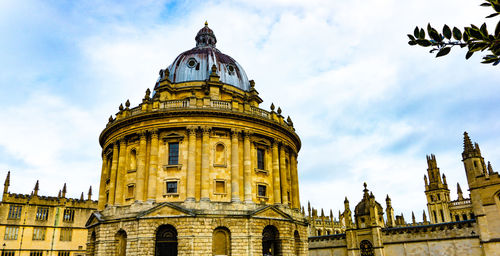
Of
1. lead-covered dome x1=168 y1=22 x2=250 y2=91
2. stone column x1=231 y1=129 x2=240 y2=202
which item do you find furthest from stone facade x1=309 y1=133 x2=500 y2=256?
lead-covered dome x1=168 y1=22 x2=250 y2=91

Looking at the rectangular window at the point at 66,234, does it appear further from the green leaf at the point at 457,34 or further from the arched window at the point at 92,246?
the green leaf at the point at 457,34

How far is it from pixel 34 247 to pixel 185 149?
39569 millimetres

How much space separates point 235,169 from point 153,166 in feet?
25.0

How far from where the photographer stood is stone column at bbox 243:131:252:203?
107ft

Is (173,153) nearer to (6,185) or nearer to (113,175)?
(113,175)

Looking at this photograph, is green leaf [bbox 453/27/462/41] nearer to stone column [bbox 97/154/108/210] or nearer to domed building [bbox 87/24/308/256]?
domed building [bbox 87/24/308/256]

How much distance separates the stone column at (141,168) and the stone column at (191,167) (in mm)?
4359

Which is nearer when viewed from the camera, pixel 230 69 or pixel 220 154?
pixel 220 154

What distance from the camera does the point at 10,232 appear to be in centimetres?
5456

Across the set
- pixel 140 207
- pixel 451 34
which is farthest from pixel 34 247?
pixel 451 34

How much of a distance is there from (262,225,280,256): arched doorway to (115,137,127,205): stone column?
46.1 ft

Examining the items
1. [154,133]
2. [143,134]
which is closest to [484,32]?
[154,133]

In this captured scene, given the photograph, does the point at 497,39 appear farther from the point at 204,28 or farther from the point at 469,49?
the point at 204,28

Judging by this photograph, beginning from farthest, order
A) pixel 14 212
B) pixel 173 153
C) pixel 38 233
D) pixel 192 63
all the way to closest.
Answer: pixel 38 233 → pixel 14 212 → pixel 192 63 → pixel 173 153
